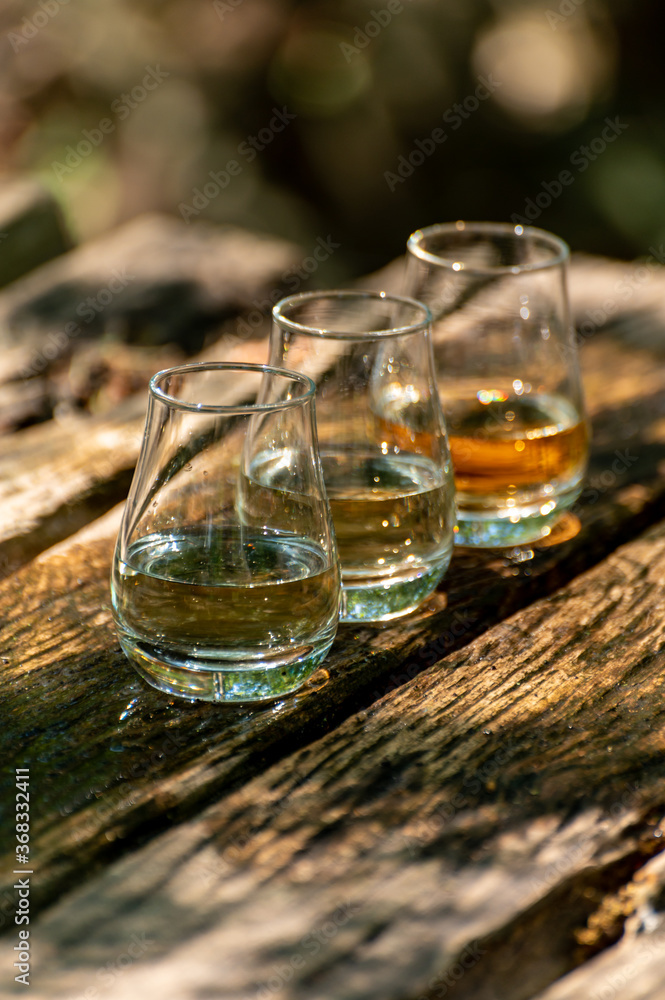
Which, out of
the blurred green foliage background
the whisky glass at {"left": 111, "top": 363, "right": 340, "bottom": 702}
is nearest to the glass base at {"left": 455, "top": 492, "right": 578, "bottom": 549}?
the whisky glass at {"left": 111, "top": 363, "right": 340, "bottom": 702}

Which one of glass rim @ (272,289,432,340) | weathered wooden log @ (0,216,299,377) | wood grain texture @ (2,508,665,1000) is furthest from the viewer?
weathered wooden log @ (0,216,299,377)

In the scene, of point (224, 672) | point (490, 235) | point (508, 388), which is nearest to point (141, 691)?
point (224, 672)

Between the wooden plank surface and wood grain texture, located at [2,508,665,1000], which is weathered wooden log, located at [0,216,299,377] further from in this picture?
wood grain texture, located at [2,508,665,1000]

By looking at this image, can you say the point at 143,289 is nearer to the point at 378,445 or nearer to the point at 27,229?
the point at 27,229

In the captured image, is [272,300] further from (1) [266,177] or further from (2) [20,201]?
(1) [266,177]

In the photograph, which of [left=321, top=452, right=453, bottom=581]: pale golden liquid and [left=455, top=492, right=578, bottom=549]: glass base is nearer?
[left=321, top=452, right=453, bottom=581]: pale golden liquid

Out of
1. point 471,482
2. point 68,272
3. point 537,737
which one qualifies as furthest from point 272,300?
point 537,737

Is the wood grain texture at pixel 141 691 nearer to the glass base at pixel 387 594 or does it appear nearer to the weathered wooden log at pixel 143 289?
the glass base at pixel 387 594
